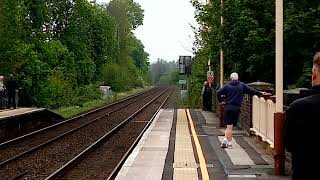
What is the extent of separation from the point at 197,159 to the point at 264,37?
804 cm

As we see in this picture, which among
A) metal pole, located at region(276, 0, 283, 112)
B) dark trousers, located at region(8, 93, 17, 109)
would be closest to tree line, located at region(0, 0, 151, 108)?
dark trousers, located at region(8, 93, 17, 109)

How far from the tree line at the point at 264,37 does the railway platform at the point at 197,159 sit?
300 centimetres

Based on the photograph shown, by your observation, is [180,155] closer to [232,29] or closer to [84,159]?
[84,159]

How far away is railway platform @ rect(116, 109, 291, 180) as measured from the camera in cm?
1062

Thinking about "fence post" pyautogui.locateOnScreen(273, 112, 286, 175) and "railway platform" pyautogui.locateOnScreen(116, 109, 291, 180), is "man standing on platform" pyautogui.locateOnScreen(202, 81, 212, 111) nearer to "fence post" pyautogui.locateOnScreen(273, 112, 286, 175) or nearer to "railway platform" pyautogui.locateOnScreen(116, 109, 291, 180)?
"railway platform" pyautogui.locateOnScreen(116, 109, 291, 180)

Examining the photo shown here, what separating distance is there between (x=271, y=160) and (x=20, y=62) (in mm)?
27009

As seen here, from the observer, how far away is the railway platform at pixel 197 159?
10625mm

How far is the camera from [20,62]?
37.0 metres

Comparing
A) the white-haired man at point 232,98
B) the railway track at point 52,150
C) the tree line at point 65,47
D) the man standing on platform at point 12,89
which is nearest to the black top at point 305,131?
the railway track at point 52,150

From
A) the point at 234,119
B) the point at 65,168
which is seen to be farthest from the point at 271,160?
the point at 65,168

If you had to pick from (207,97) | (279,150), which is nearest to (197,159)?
(279,150)

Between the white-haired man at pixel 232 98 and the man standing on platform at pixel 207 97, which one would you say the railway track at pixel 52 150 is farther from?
the man standing on platform at pixel 207 97

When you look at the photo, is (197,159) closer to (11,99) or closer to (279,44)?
(279,44)

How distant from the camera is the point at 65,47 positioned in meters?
66.6
